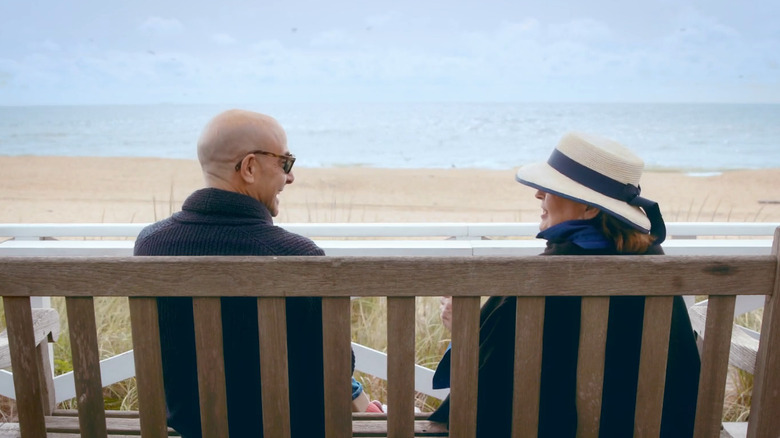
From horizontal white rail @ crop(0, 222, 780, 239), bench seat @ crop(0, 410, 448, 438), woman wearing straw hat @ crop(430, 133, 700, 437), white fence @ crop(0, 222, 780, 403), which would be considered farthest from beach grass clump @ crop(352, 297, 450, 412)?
woman wearing straw hat @ crop(430, 133, 700, 437)

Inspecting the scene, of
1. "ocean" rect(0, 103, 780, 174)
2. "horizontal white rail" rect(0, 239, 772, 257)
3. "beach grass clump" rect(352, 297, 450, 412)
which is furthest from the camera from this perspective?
"ocean" rect(0, 103, 780, 174)

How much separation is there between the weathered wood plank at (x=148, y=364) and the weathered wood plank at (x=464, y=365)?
0.67 m

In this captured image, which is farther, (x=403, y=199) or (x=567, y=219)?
(x=403, y=199)

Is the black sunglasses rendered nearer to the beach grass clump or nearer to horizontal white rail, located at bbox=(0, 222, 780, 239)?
horizontal white rail, located at bbox=(0, 222, 780, 239)

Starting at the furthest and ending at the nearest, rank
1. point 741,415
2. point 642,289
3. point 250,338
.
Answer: point 741,415 → point 250,338 → point 642,289

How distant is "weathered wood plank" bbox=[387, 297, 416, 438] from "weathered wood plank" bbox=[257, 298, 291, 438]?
0.77ft

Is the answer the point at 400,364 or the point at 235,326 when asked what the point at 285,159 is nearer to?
the point at 235,326

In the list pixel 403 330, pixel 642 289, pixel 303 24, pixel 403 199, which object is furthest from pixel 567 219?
pixel 303 24

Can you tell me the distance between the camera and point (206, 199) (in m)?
1.63

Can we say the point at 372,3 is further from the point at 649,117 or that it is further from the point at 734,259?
the point at 734,259

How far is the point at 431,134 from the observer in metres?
Result: 45.9

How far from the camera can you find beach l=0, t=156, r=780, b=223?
13742 millimetres

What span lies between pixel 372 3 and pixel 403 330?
51.7 meters

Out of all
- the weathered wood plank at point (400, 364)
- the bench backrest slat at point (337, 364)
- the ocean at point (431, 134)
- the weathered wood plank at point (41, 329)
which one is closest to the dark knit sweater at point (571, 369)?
the weathered wood plank at point (400, 364)
